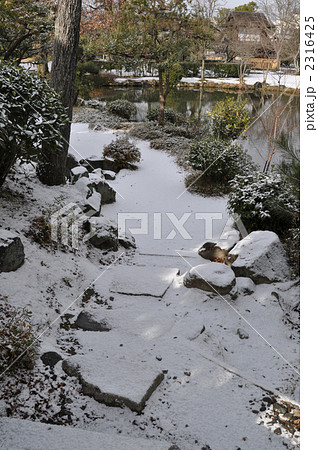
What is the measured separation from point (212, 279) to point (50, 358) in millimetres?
2034

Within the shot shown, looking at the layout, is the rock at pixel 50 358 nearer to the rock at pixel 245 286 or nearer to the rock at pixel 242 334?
the rock at pixel 242 334

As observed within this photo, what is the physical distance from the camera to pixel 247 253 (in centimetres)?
500

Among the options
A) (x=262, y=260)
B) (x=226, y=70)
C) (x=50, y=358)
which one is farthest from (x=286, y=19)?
(x=226, y=70)

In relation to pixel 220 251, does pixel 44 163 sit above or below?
above

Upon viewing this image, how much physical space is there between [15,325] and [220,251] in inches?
129

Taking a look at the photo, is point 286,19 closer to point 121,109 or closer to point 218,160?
point 121,109

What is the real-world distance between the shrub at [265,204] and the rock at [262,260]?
756 mm

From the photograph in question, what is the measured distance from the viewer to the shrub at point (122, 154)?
9453mm

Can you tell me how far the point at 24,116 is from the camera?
15.9 ft

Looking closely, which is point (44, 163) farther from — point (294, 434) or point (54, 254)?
point (294, 434)

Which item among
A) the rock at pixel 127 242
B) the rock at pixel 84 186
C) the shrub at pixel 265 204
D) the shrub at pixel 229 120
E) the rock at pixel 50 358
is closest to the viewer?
the rock at pixel 50 358

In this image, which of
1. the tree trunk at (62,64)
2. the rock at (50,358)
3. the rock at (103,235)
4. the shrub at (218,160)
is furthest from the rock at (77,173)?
the rock at (50,358)

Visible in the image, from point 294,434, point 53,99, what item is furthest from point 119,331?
point 53,99

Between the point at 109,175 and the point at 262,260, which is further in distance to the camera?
the point at 109,175
